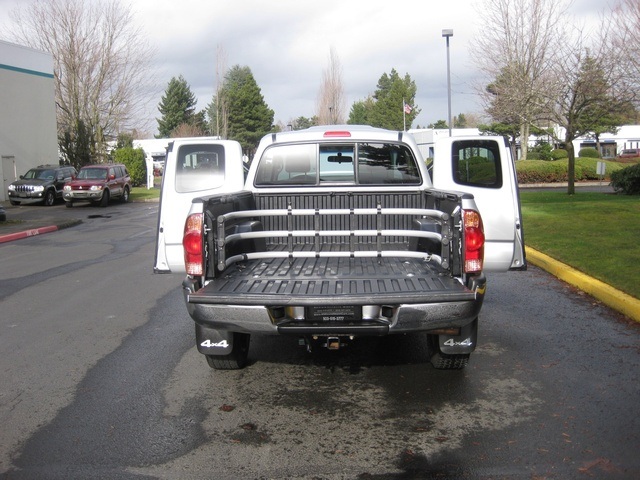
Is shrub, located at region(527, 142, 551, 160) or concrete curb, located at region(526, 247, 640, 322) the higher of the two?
shrub, located at region(527, 142, 551, 160)

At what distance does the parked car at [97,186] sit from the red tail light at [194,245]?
25.4 meters

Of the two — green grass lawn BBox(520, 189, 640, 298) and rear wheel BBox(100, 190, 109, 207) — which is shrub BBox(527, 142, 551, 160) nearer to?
green grass lawn BBox(520, 189, 640, 298)

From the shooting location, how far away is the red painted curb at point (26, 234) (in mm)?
17781

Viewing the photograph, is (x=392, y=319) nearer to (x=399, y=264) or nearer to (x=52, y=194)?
(x=399, y=264)

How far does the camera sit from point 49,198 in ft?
97.7

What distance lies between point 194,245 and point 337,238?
2079mm

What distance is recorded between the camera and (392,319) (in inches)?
188

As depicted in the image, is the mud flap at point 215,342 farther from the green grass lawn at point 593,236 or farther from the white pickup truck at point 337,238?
the green grass lawn at point 593,236

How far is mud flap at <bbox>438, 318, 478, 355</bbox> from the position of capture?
205 inches

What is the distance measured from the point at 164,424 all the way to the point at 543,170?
32726 millimetres

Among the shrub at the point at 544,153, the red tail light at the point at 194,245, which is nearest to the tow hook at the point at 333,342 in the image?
the red tail light at the point at 194,245

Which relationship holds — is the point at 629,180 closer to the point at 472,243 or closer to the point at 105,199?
the point at 472,243

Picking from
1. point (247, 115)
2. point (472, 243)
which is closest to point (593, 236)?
point (472, 243)

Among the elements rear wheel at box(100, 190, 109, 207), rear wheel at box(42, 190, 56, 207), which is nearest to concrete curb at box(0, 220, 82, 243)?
rear wheel at box(100, 190, 109, 207)
